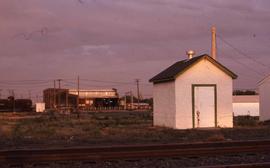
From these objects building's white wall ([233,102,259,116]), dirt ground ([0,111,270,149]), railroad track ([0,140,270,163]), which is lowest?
dirt ground ([0,111,270,149])

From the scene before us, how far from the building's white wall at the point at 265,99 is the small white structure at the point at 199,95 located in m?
11.6

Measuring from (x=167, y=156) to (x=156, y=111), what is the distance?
18.3m

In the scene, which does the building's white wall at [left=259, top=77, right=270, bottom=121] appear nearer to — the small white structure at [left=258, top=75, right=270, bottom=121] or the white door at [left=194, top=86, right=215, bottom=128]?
the small white structure at [left=258, top=75, right=270, bottom=121]

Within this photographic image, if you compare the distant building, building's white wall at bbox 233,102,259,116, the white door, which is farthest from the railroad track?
the distant building

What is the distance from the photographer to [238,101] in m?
67.2

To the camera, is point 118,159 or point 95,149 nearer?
point 118,159

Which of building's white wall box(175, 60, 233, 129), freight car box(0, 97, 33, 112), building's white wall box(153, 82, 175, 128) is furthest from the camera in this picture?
freight car box(0, 97, 33, 112)

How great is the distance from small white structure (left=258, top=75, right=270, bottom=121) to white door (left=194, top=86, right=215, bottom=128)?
12603 millimetres

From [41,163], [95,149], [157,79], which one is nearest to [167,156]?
[95,149]

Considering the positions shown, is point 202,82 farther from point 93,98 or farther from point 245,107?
point 93,98

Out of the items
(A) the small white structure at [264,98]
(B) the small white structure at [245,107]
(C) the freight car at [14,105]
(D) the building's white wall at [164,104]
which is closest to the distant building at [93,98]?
(C) the freight car at [14,105]

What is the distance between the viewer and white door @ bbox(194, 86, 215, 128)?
27766 mm

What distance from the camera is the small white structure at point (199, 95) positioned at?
27.6 meters

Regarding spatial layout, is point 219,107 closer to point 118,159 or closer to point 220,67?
point 220,67
